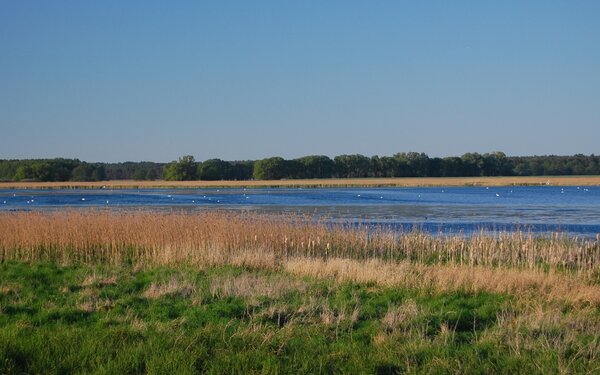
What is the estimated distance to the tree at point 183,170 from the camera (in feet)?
410

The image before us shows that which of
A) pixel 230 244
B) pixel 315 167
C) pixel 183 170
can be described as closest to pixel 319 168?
pixel 315 167

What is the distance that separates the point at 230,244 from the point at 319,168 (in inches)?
4642

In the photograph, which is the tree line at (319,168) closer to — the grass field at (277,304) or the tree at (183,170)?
the tree at (183,170)

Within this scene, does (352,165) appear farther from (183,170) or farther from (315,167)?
(183,170)

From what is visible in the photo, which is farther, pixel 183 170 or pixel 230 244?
pixel 183 170

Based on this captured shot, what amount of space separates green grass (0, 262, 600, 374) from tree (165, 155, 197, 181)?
Result: 11406cm

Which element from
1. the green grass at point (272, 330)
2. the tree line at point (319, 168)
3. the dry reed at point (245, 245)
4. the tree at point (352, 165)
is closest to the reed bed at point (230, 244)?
the dry reed at point (245, 245)

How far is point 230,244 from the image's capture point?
17.5m

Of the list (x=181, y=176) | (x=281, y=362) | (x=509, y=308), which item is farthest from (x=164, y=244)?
(x=181, y=176)

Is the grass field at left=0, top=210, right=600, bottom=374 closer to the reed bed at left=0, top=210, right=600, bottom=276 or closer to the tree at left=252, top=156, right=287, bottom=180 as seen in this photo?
the reed bed at left=0, top=210, right=600, bottom=276

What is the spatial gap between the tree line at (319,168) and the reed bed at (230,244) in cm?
10650

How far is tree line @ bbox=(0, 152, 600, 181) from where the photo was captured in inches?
4946

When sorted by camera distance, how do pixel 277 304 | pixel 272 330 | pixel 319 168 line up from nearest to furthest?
1. pixel 272 330
2. pixel 277 304
3. pixel 319 168

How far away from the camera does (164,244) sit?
688 inches
